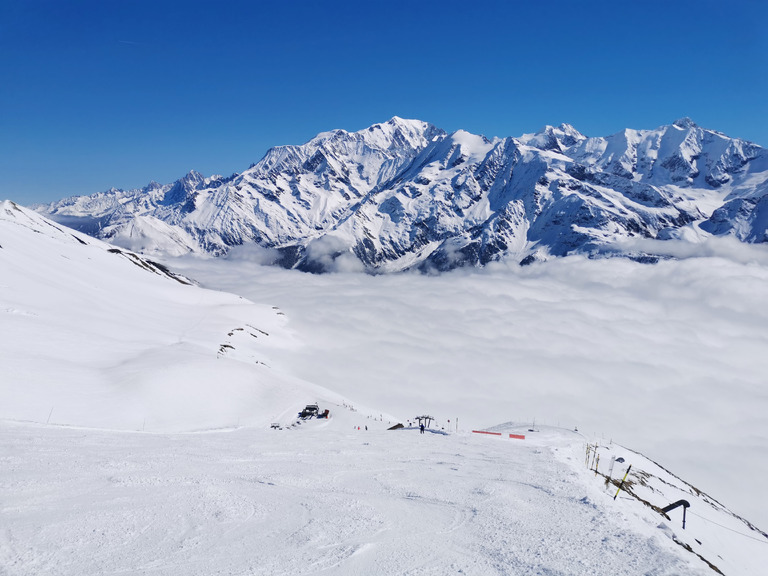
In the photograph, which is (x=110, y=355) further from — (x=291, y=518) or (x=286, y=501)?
(x=291, y=518)

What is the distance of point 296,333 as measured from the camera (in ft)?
Answer: 507

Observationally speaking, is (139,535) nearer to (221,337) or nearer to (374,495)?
(374,495)

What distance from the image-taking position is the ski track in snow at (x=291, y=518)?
10.6 m


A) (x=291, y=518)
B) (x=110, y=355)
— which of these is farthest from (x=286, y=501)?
(x=110, y=355)

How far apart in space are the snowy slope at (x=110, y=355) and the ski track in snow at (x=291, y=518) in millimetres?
16750

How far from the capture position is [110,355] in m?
54.5

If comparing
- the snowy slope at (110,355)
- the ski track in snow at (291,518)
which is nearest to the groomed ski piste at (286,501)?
the ski track in snow at (291,518)

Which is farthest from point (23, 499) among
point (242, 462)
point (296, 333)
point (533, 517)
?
point (296, 333)

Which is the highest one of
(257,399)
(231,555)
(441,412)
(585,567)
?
(585,567)

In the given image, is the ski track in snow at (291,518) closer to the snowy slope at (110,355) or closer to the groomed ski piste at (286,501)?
the groomed ski piste at (286,501)

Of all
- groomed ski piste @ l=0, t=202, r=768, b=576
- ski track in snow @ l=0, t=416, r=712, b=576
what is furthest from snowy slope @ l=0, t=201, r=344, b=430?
ski track in snow @ l=0, t=416, r=712, b=576

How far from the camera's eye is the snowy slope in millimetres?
38094

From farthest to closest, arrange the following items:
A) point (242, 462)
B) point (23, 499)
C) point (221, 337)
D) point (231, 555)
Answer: point (221, 337) → point (242, 462) → point (23, 499) → point (231, 555)

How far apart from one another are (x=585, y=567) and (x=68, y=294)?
9182 centimetres
